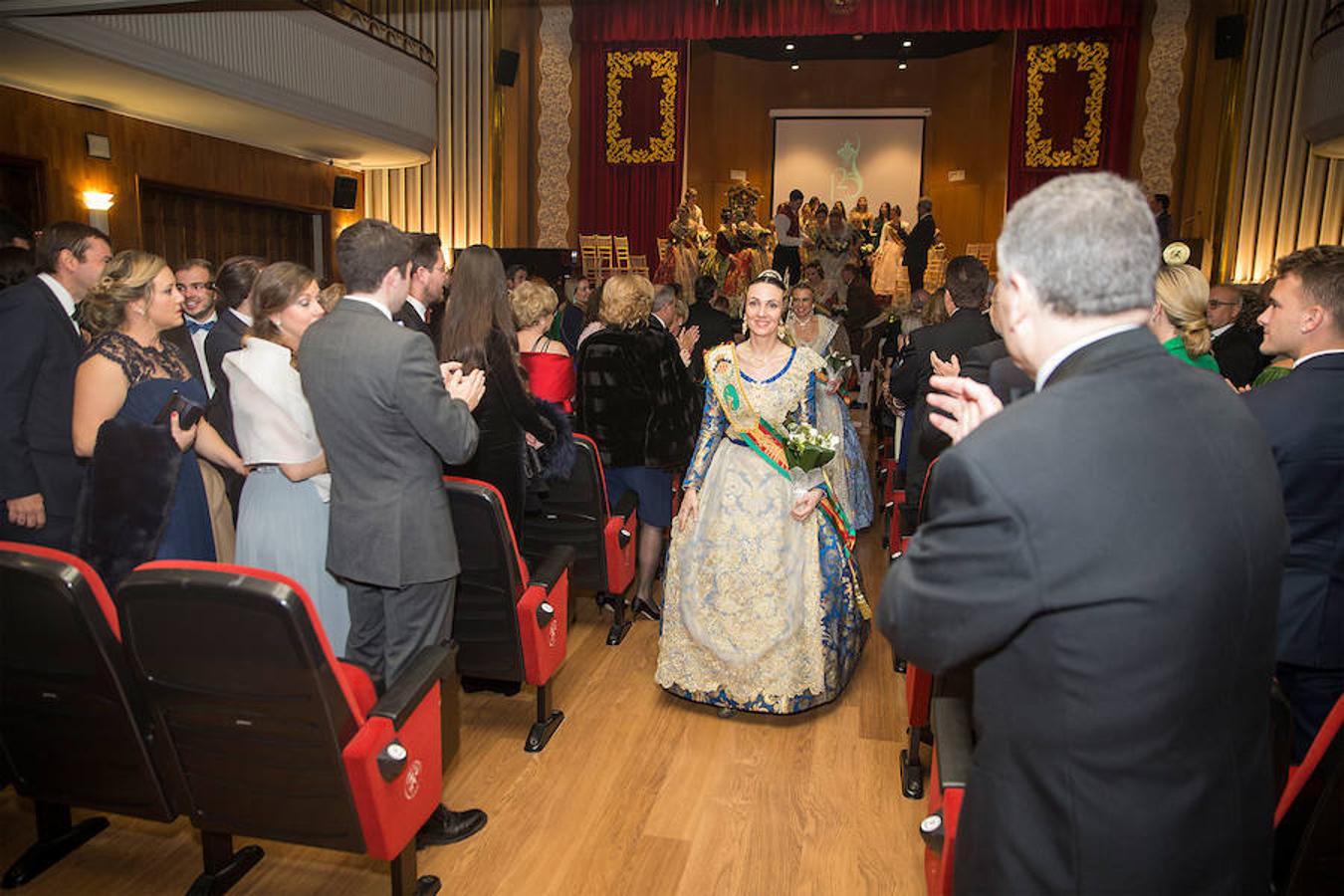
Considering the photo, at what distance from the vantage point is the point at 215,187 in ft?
26.3

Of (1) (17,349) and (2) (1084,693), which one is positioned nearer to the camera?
(2) (1084,693)

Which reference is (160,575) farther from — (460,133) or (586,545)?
(460,133)

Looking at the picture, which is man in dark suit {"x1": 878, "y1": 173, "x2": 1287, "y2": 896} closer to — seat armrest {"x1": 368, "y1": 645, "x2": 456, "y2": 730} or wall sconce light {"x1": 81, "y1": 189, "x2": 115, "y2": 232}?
seat armrest {"x1": 368, "y1": 645, "x2": 456, "y2": 730}

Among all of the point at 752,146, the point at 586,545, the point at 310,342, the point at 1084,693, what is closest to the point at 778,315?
the point at 586,545

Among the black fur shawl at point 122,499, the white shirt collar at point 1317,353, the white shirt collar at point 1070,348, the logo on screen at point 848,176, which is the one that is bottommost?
the black fur shawl at point 122,499

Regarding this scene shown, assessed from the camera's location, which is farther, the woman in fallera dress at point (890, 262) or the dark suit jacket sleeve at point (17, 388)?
the woman in fallera dress at point (890, 262)

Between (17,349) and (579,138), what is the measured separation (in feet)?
35.1

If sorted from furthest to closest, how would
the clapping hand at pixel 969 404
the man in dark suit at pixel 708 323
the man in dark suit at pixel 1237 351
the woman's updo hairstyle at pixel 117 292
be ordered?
the man in dark suit at pixel 708 323 → the man in dark suit at pixel 1237 351 → the woman's updo hairstyle at pixel 117 292 → the clapping hand at pixel 969 404

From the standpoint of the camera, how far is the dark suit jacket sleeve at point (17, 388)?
8.55ft

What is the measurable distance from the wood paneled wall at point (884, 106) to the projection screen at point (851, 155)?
163mm

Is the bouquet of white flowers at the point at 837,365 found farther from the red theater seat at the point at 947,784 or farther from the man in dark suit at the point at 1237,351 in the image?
the red theater seat at the point at 947,784

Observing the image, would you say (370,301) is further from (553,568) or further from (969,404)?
(969,404)

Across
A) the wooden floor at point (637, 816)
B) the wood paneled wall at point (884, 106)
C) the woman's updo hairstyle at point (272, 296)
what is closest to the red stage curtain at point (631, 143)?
the wood paneled wall at point (884, 106)

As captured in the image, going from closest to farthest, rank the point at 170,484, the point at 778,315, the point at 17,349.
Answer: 1. the point at 170,484
2. the point at 17,349
3. the point at 778,315
